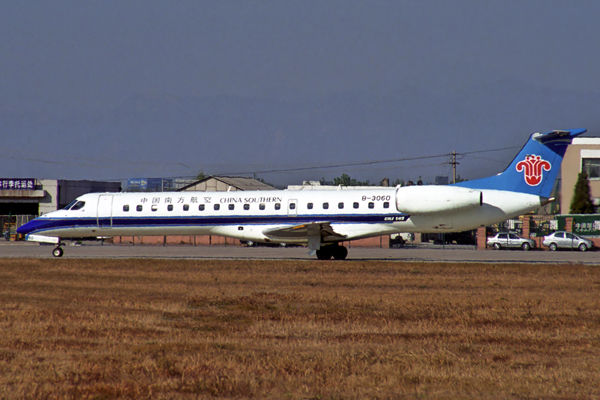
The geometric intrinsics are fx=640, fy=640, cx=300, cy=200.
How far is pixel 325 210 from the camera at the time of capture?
26.3 metres

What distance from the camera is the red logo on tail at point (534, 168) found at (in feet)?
82.6

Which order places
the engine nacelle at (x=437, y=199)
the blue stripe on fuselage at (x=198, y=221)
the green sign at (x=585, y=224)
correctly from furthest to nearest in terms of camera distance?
1. the green sign at (x=585, y=224)
2. the blue stripe on fuselage at (x=198, y=221)
3. the engine nacelle at (x=437, y=199)

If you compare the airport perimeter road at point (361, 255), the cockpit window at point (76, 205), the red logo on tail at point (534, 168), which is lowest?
the airport perimeter road at point (361, 255)

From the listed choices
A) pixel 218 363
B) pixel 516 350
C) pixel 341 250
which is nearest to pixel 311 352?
pixel 218 363

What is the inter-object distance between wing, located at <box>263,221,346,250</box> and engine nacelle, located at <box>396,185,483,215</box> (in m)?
2.96

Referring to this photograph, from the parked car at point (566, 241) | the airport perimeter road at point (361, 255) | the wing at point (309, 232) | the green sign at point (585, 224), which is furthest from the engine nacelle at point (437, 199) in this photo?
the green sign at point (585, 224)

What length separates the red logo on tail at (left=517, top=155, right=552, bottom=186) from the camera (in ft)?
82.6

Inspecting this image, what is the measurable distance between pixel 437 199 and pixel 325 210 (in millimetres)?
4538

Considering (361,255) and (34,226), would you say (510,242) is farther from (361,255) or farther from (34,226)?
(34,226)

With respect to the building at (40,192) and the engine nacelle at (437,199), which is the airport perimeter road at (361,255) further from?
the building at (40,192)

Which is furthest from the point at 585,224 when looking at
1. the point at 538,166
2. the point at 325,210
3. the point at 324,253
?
the point at 325,210

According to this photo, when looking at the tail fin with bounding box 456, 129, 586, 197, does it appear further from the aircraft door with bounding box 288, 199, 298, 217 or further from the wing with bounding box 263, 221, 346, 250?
the aircraft door with bounding box 288, 199, 298, 217

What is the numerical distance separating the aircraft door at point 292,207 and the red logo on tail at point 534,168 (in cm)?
920

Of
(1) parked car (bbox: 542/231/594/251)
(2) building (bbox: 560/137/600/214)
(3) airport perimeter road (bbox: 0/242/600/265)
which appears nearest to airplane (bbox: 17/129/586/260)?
(3) airport perimeter road (bbox: 0/242/600/265)
